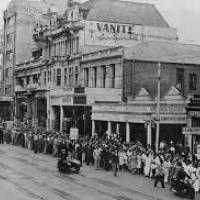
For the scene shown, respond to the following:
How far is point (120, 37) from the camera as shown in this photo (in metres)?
57.7

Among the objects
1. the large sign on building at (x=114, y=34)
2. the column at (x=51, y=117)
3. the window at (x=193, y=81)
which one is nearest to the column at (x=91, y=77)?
the large sign on building at (x=114, y=34)

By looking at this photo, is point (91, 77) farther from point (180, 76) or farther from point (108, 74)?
point (180, 76)

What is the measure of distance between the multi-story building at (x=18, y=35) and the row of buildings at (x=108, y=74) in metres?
0.21

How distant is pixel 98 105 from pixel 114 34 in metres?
15.3

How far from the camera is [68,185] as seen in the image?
77.3 feet

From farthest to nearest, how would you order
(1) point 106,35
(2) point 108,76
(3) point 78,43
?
(1) point 106,35 → (3) point 78,43 → (2) point 108,76

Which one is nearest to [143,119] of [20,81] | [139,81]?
[139,81]

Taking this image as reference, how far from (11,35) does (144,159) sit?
186 feet

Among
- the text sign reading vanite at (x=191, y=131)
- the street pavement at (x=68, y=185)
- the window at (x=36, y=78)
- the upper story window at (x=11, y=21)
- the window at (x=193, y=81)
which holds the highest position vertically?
the upper story window at (x=11, y=21)

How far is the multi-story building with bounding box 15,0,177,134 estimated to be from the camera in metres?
53.1

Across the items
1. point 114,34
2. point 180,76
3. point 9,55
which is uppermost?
point 114,34

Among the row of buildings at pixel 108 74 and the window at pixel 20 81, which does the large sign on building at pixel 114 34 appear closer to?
the row of buildings at pixel 108 74

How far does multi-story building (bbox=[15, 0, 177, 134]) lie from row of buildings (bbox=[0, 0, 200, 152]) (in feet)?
0.32

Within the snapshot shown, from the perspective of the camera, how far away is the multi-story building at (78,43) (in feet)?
174
